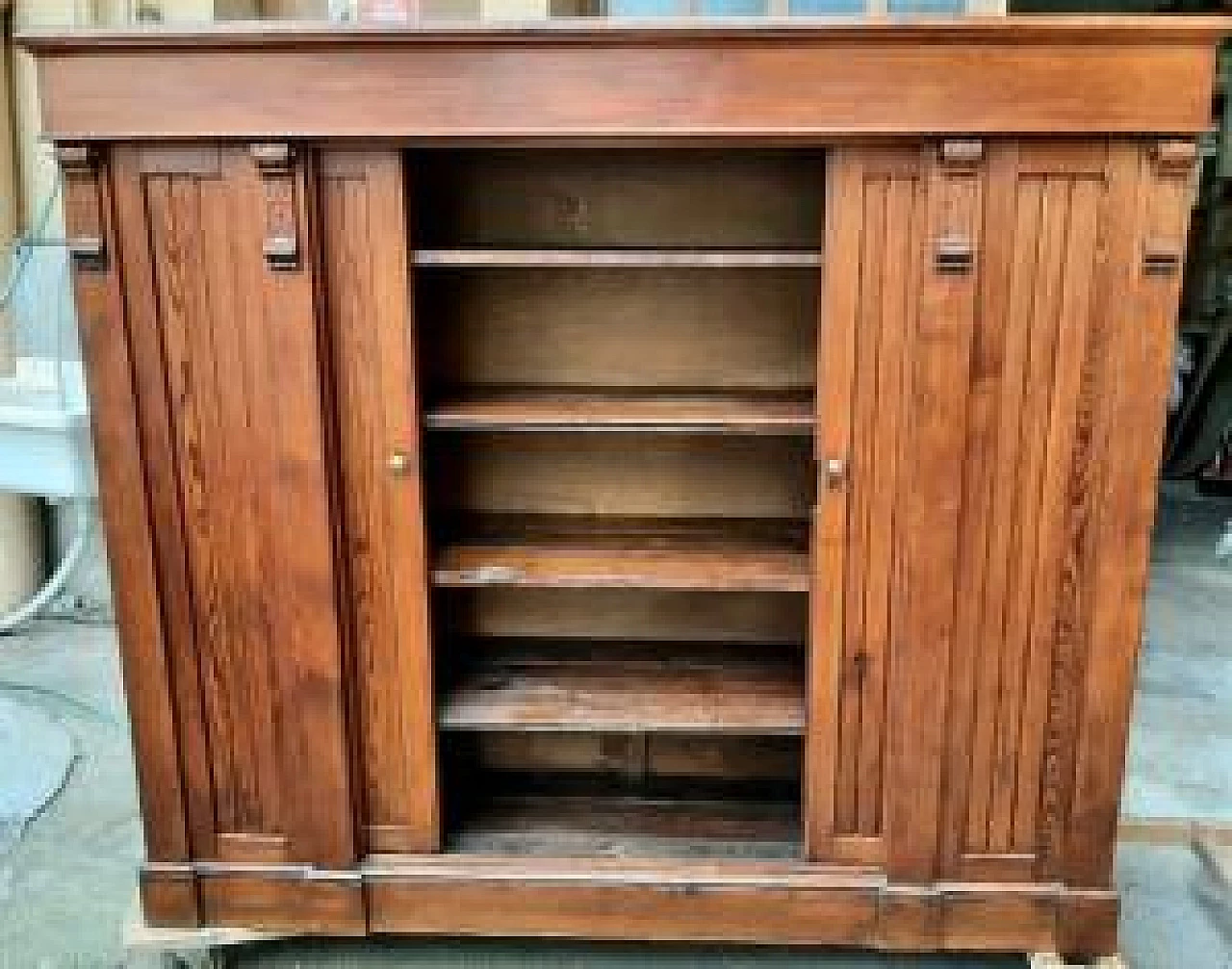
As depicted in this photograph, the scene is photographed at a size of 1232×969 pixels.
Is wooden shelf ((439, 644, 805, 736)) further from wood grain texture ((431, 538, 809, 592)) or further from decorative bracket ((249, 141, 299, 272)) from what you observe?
decorative bracket ((249, 141, 299, 272))

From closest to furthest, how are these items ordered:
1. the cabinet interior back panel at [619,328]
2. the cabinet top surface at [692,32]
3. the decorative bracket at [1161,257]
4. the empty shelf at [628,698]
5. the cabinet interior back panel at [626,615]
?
the cabinet top surface at [692,32], the decorative bracket at [1161,257], the empty shelf at [628,698], the cabinet interior back panel at [619,328], the cabinet interior back panel at [626,615]

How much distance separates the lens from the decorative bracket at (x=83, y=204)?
1.66m

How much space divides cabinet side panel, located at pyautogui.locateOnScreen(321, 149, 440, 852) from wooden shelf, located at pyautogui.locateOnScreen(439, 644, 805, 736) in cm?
11

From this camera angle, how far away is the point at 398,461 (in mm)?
1798

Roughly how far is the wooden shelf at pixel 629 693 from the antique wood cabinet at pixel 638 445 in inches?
0.4

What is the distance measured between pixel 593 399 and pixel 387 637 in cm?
52

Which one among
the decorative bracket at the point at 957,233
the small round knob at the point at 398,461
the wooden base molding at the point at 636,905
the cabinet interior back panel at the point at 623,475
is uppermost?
the decorative bracket at the point at 957,233

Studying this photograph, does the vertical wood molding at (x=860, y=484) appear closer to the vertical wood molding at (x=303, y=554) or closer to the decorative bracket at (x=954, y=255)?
the decorative bracket at (x=954, y=255)

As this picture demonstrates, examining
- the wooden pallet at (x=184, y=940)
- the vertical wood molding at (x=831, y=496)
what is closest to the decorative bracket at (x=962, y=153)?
the vertical wood molding at (x=831, y=496)

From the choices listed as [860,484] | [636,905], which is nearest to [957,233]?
[860,484]

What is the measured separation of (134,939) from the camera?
6.39 feet

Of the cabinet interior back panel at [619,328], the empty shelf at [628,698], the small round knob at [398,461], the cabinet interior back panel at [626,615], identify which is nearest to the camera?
the small round knob at [398,461]

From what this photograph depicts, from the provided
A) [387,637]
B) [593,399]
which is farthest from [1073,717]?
[387,637]

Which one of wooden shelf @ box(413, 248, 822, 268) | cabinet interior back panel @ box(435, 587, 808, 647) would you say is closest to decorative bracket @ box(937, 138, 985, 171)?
wooden shelf @ box(413, 248, 822, 268)
